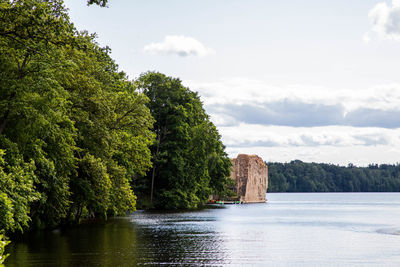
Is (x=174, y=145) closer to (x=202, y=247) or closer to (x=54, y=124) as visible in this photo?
(x=202, y=247)

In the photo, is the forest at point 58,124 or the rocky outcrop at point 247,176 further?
the rocky outcrop at point 247,176

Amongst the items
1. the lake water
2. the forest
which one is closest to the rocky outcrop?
the forest

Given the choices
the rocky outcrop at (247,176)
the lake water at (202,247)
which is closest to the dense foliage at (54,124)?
the lake water at (202,247)

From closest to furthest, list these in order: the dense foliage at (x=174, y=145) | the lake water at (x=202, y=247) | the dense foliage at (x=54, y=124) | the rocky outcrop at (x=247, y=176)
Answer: the dense foliage at (x=54, y=124) → the lake water at (x=202, y=247) → the dense foliage at (x=174, y=145) → the rocky outcrop at (x=247, y=176)

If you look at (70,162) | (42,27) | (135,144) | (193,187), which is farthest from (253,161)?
(42,27)

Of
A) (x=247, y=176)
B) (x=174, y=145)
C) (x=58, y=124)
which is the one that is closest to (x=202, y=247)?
(x=58, y=124)

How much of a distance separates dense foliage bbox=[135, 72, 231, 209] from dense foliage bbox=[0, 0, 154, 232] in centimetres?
2416

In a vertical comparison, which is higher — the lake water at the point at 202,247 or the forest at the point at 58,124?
the forest at the point at 58,124

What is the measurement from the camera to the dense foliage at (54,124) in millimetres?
18922

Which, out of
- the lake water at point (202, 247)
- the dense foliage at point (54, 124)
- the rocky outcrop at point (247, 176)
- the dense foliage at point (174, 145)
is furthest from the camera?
the rocky outcrop at point (247, 176)

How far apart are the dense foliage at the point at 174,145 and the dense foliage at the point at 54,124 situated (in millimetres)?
24157

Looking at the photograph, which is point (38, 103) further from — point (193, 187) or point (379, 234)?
point (193, 187)

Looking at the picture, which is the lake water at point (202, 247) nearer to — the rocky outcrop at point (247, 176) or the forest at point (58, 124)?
the forest at point (58, 124)

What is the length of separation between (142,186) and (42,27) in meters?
52.4
